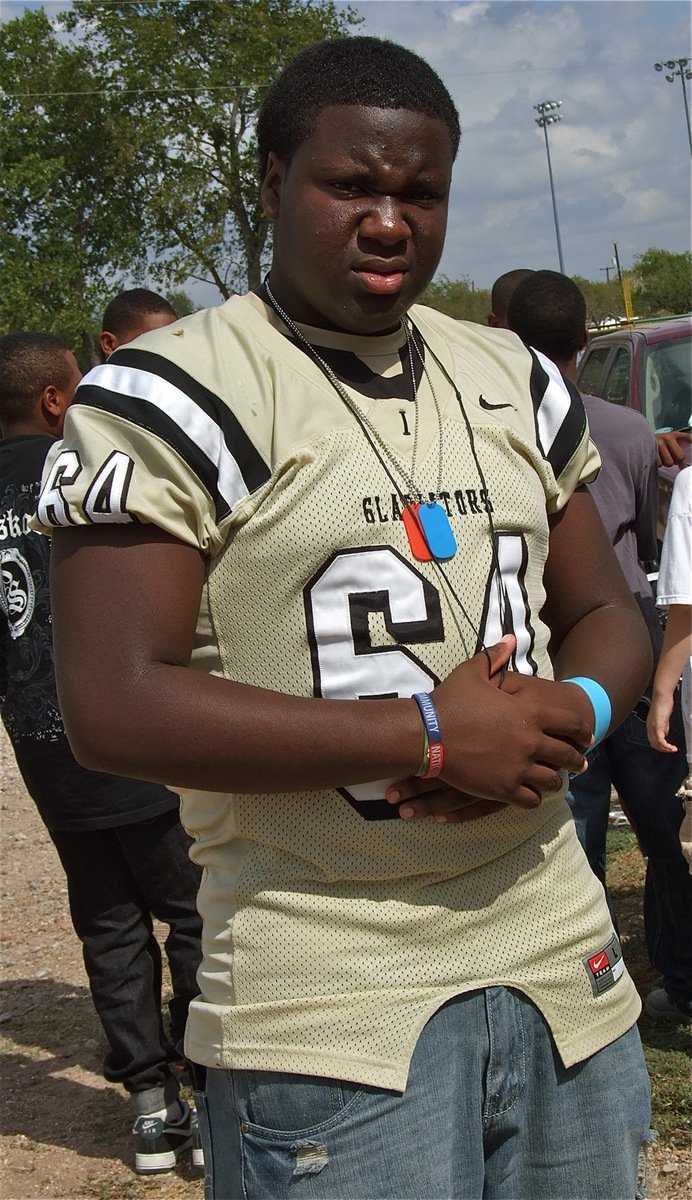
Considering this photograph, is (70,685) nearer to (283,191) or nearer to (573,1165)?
(283,191)

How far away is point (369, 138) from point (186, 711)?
75 centimetres

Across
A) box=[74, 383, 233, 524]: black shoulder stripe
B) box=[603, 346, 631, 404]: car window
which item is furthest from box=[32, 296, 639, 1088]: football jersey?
box=[603, 346, 631, 404]: car window

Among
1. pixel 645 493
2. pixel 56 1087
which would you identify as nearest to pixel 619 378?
pixel 645 493

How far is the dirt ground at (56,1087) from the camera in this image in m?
3.82

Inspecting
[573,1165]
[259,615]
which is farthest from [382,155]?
[573,1165]

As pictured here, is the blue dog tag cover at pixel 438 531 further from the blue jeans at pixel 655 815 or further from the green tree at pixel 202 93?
the green tree at pixel 202 93

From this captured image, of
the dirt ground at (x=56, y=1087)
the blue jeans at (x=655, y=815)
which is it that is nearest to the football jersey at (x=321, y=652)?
the dirt ground at (x=56, y=1087)

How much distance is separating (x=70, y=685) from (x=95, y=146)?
4404cm

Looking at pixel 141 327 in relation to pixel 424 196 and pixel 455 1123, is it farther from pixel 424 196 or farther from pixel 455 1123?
pixel 455 1123

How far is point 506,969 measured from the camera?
63.9 inches

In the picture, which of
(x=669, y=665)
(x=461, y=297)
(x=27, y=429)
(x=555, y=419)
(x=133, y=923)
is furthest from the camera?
(x=461, y=297)

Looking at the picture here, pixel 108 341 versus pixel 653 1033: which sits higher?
pixel 108 341

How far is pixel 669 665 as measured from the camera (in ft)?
11.5

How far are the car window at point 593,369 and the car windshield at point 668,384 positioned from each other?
56 cm
